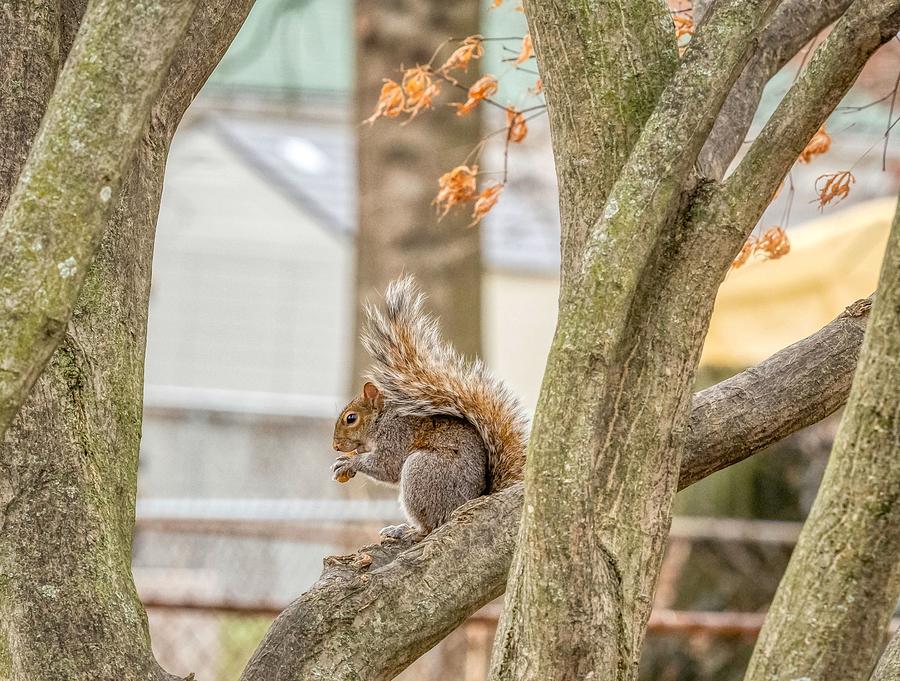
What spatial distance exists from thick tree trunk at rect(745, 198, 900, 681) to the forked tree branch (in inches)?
24.9

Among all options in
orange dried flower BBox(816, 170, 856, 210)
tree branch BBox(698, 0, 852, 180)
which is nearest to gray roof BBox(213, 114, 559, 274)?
orange dried flower BBox(816, 170, 856, 210)

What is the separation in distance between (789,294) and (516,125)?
345 centimetres

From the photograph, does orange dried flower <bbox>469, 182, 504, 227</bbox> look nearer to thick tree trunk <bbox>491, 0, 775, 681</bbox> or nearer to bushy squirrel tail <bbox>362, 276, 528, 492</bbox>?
bushy squirrel tail <bbox>362, 276, 528, 492</bbox>

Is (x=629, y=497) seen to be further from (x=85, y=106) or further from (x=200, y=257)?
(x=200, y=257)

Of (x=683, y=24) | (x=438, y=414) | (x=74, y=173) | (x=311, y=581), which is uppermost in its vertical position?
(x=683, y=24)

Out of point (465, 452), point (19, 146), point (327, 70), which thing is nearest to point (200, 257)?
point (327, 70)

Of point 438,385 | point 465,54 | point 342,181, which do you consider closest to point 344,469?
point 438,385

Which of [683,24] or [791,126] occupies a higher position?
[683,24]

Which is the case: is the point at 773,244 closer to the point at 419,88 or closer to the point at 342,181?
the point at 419,88

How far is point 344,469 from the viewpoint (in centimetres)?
316

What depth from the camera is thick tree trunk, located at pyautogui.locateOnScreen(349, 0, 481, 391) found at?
202 inches

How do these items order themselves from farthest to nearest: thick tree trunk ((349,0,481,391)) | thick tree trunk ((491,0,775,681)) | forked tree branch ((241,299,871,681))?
1. thick tree trunk ((349,0,481,391))
2. forked tree branch ((241,299,871,681))
3. thick tree trunk ((491,0,775,681))

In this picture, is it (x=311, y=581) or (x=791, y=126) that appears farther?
(x=311, y=581)

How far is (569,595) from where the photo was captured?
1618 mm
